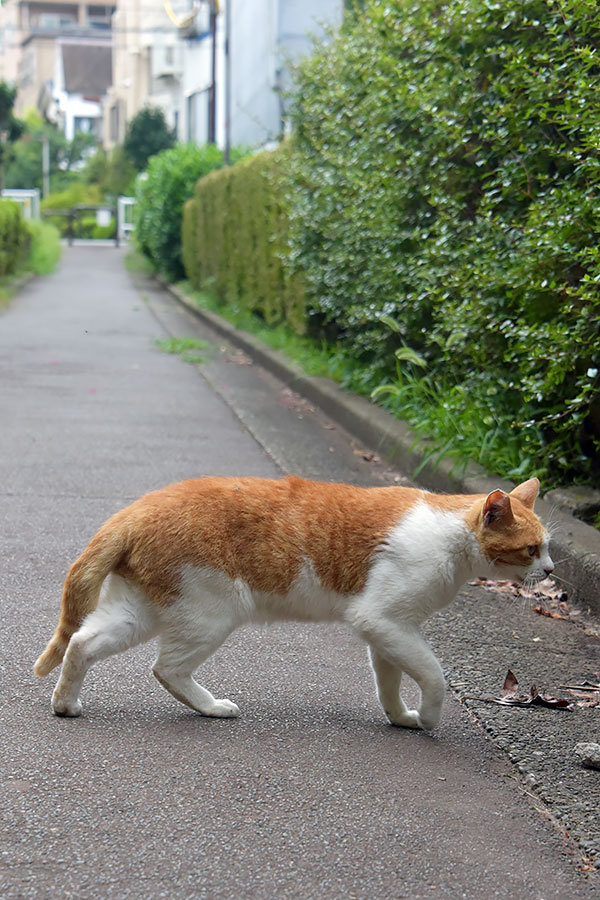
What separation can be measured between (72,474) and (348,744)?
3.90 metres

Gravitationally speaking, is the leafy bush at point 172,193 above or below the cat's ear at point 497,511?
above

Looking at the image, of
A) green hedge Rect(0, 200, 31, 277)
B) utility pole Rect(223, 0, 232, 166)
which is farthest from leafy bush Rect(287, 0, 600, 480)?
green hedge Rect(0, 200, 31, 277)

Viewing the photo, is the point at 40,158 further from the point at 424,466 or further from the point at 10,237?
the point at 424,466

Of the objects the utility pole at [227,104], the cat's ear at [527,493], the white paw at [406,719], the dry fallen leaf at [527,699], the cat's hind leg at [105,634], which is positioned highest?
the utility pole at [227,104]

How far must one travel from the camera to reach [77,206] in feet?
177

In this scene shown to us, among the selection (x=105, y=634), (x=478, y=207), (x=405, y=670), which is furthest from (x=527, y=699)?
(x=478, y=207)

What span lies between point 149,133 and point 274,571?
46.9 metres

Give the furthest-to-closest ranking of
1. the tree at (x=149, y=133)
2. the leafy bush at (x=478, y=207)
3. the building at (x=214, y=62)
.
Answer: the tree at (x=149, y=133)
the building at (x=214, y=62)
the leafy bush at (x=478, y=207)

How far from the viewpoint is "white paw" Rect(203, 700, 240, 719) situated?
3338mm

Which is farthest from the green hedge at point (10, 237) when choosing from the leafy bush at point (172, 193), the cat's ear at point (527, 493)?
the cat's ear at point (527, 493)

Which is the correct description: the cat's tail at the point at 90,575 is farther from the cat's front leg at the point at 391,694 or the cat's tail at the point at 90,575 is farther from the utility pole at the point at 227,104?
the utility pole at the point at 227,104

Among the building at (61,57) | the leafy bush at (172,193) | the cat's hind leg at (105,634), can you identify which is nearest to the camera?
the cat's hind leg at (105,634)

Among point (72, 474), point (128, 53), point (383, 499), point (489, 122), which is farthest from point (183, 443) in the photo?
point (128, 53)

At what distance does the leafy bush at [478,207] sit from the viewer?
5379 millimetres
